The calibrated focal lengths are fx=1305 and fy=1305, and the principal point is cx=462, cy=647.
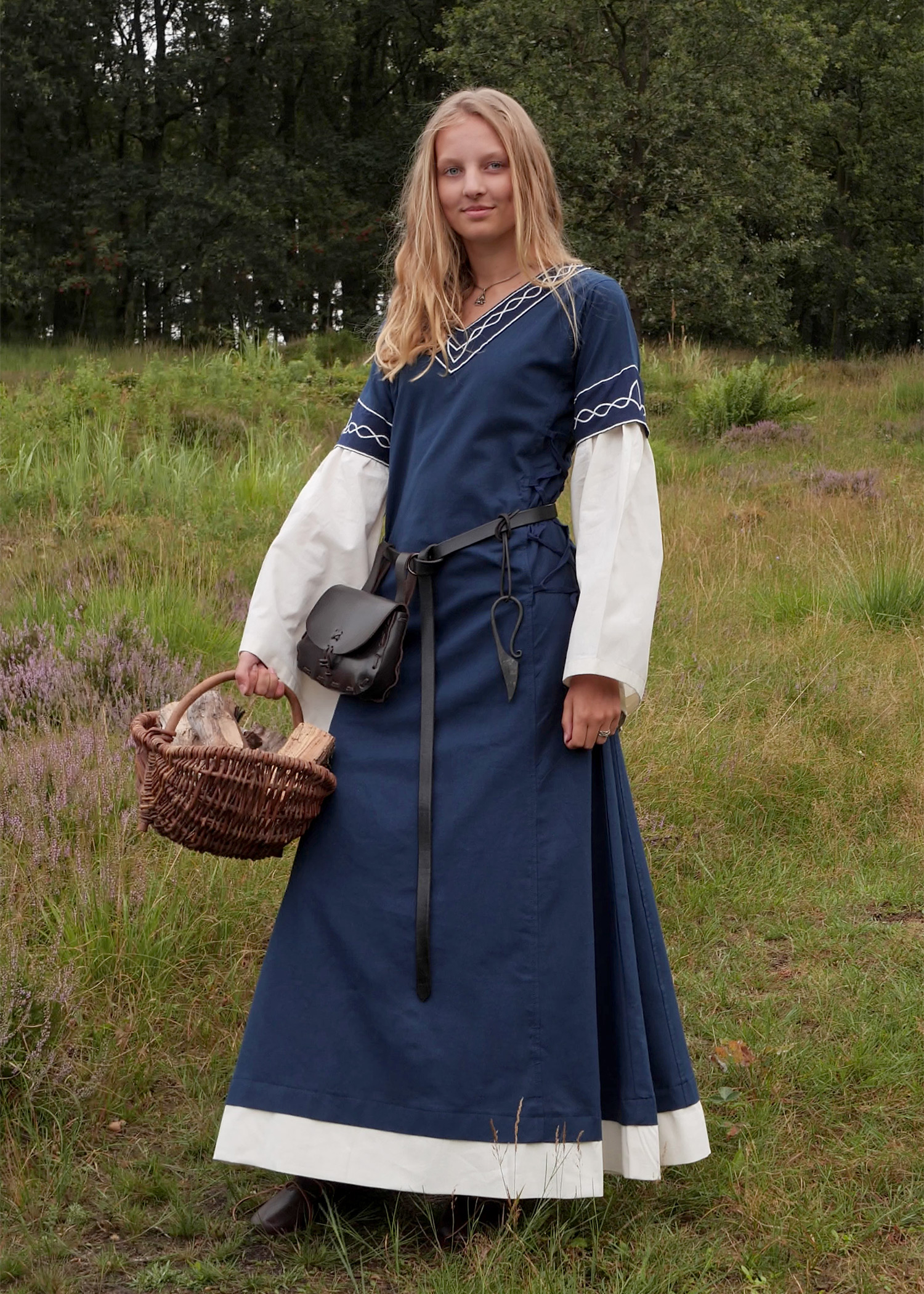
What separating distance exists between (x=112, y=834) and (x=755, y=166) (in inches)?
644

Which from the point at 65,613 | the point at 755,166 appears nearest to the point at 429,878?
the point at 65,613

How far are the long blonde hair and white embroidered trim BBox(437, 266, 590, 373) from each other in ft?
0.04

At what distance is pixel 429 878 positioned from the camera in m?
Result: 2.23

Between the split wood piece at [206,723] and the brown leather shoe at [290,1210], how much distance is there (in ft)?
2.67

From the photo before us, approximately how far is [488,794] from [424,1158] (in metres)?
0.61

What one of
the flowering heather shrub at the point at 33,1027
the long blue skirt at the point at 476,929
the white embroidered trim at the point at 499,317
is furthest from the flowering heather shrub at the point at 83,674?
the white embroidered trim at the point at 499,317

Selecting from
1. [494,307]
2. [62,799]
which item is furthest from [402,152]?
[494,307]

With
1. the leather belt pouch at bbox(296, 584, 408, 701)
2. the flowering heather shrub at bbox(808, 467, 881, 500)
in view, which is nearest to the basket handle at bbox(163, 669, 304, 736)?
the leather belt pouch at bbox(296, 584, 408, 701)

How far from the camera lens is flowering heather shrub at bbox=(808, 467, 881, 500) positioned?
27.1ft

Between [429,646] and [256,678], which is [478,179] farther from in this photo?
[256,678]

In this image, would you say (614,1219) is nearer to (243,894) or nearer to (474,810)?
(474,810)

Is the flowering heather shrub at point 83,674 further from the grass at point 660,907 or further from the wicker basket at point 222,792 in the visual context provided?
the wicker basket at point 222,792

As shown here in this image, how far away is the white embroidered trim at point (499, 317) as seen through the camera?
2400 mm

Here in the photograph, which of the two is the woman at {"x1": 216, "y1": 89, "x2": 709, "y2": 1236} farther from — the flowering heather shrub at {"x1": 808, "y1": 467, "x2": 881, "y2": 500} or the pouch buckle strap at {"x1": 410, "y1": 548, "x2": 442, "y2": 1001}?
the flowering heather shrub at {"x1": 808, "y1": 467, "x2": 881, "y2": 500}
